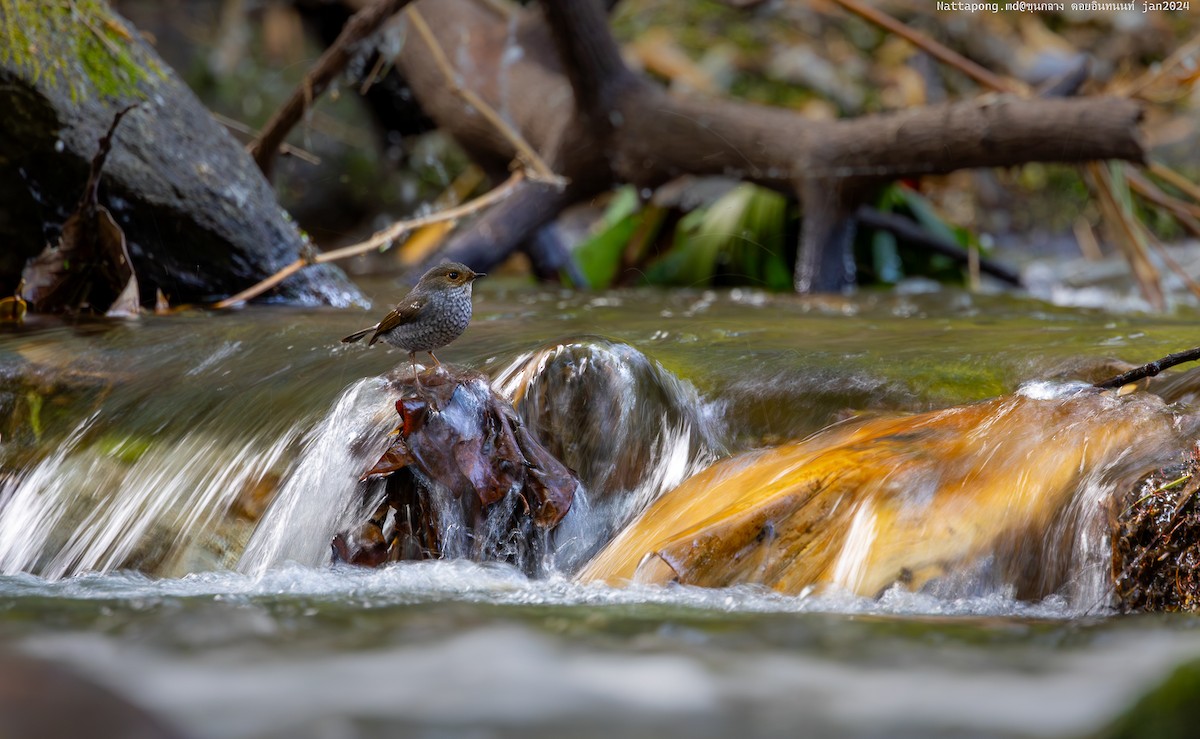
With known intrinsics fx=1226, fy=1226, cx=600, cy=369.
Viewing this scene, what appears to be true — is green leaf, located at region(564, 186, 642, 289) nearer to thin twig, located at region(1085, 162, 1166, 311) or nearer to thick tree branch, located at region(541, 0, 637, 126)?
thick tree branch, located at region(541, 0, 637, 126)

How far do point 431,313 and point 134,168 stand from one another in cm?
242

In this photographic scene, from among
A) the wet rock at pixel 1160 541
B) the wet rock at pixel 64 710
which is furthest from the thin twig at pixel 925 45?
the wet rock at pixel 64 710

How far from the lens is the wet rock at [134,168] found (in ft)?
14.7

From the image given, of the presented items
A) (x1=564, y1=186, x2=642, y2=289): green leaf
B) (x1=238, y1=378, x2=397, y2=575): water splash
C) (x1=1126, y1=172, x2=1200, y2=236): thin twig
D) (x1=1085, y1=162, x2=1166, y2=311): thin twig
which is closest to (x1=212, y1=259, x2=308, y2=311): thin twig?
(x1=238, y1=378, x2=397, y2=575): water splash

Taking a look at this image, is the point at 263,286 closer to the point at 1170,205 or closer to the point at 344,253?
the point at 344,253

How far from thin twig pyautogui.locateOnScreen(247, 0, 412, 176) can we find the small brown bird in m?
2.73

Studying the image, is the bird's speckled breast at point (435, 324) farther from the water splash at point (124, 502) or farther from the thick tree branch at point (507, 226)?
the thick tree branch at point (507, 226)

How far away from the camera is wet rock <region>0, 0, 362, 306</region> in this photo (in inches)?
177

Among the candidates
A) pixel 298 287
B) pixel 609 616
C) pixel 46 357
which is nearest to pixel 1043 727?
pixel 609 616

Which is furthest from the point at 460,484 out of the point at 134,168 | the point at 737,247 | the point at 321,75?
the point at 737,247

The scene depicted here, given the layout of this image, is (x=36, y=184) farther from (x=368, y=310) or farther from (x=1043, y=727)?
(x=1043, y=727)

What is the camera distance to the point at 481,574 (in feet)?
8.87

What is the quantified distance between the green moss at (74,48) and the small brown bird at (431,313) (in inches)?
90.7

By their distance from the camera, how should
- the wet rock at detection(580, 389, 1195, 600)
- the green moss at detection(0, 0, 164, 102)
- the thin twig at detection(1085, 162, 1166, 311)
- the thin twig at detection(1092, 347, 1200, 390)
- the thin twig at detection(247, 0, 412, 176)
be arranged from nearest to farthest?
the wet rock at detection(580, 389, 1195, 600) < the thin twig at detection(1092, 347, 1200, 390) < the green moss at detection(0, 0, 164, 102) < the thin twig at detection(247, 0, 412, 176) < the thin twig at detection(1085, 162, 1166, 311)
